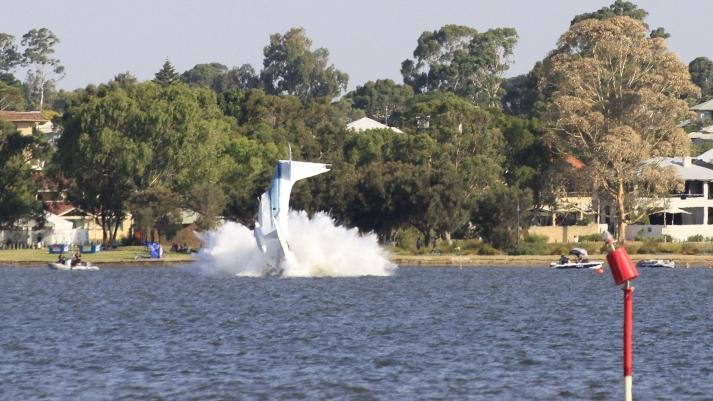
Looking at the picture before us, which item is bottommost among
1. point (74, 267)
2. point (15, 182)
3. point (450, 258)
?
point (74, 267)

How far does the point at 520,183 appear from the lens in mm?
130375

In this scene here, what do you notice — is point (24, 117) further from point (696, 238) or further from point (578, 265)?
point (578, 265)

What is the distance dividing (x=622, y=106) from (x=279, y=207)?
35824 mm

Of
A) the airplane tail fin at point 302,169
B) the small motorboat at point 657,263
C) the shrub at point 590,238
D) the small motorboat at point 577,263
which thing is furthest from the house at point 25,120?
the small motorboat at point 657,263

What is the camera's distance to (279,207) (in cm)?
9412

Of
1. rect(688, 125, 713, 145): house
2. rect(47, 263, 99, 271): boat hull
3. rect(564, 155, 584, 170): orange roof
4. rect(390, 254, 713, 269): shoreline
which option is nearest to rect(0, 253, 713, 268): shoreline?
rect(390, 254, 713, 269): shoreline

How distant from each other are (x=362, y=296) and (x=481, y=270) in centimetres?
3138

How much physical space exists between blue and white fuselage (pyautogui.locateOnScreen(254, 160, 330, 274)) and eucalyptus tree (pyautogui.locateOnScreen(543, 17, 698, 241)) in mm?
28696

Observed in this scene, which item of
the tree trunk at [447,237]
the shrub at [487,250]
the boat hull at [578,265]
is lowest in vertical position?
the boat hull at [578,265]

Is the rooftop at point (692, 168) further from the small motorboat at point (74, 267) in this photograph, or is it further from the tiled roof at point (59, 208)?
the tiled roof at point (59, 208)

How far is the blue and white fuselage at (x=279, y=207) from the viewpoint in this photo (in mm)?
94375

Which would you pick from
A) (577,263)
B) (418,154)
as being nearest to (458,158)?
(418,154)

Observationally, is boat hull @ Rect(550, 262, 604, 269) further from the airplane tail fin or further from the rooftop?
the rooftop

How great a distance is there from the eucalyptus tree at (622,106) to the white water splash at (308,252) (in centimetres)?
2211
